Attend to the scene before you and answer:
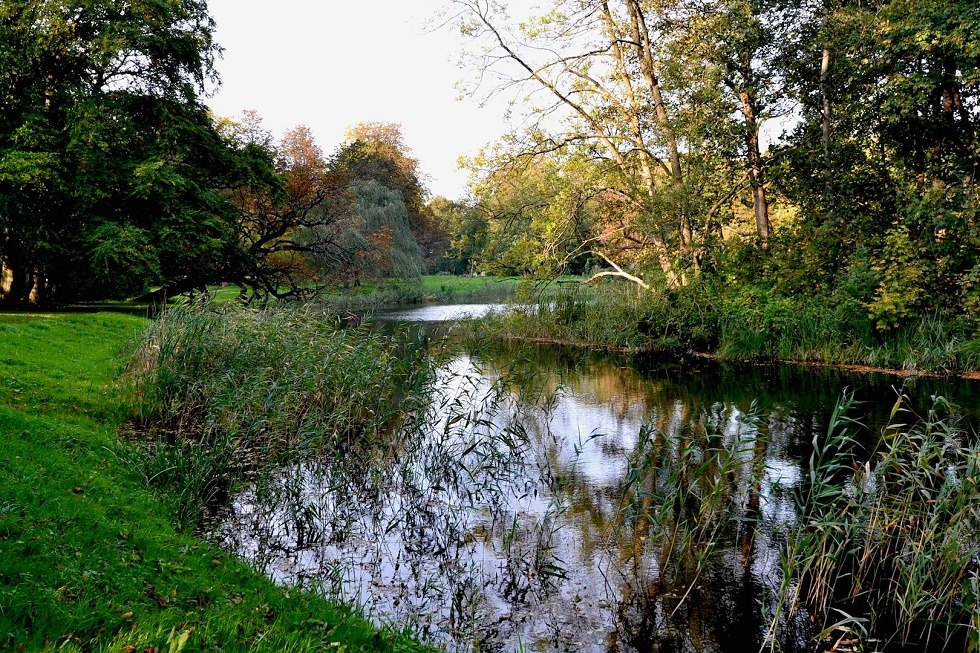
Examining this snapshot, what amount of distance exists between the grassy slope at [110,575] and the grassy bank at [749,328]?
13.2 metres

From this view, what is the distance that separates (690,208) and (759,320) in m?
3.41

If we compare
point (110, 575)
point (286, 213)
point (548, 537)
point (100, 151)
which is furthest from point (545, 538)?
point (286, 213)

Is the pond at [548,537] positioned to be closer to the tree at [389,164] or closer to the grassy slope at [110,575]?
the grassy slope at [110,575]

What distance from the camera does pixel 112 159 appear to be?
16.4m

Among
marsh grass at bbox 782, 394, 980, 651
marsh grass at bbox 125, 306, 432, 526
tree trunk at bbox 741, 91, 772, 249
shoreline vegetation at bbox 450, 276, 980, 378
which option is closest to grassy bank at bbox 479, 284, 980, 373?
shoreline vegetation at bbox 450, 276, 980, 378

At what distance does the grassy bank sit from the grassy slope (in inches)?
521

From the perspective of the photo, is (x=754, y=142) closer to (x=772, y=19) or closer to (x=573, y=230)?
(x=772, y=19)

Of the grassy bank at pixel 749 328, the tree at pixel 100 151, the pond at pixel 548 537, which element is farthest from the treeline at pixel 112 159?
the pond at pixel 548 537

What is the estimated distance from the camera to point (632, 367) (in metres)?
15.5

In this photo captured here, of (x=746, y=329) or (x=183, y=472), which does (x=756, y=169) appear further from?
(x=183, y=472)

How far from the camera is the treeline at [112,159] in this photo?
15477mm

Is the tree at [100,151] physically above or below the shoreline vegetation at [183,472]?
above

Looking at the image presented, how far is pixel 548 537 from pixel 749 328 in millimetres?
11609

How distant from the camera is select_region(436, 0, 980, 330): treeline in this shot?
13.7 meters
